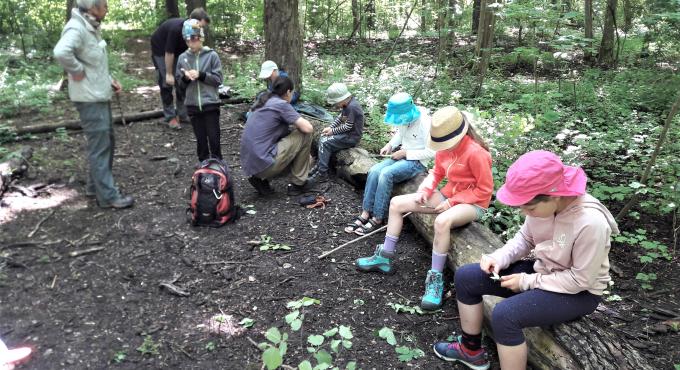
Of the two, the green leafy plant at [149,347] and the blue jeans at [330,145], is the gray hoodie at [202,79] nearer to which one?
the blue jeans at [330,145]

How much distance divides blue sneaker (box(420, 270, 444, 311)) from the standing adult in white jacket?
11.2ft

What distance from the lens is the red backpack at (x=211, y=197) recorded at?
4.55m

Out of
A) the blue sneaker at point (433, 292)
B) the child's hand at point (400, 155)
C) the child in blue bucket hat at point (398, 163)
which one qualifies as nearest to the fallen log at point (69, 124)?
the child in blue bucket hat at point (398, 163)

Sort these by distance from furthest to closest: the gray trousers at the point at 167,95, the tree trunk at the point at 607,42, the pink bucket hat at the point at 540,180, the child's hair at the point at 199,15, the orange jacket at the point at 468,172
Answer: the tree trunk at the point at 607,42 < the gray trousers at the point at 167,95 < the child's hair at the point at 199,15 < the orange jacket at the point at 468,172 < the pink bucket hat at the point at 540,180

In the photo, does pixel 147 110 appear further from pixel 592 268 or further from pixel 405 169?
pixel 592 268

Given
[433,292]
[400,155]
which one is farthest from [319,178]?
[433,292]

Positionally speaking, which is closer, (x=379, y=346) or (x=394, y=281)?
(x=379, y=346)

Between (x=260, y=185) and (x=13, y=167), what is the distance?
303 centimetres

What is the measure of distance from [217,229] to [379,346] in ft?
7.46

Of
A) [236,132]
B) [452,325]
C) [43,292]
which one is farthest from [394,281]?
[236,132]

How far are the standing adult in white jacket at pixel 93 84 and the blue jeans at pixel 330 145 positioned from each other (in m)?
2.27

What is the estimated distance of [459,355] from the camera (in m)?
2.89

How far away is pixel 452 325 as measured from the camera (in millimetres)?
3277

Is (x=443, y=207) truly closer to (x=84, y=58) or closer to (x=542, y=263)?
(x=542, y=263)
